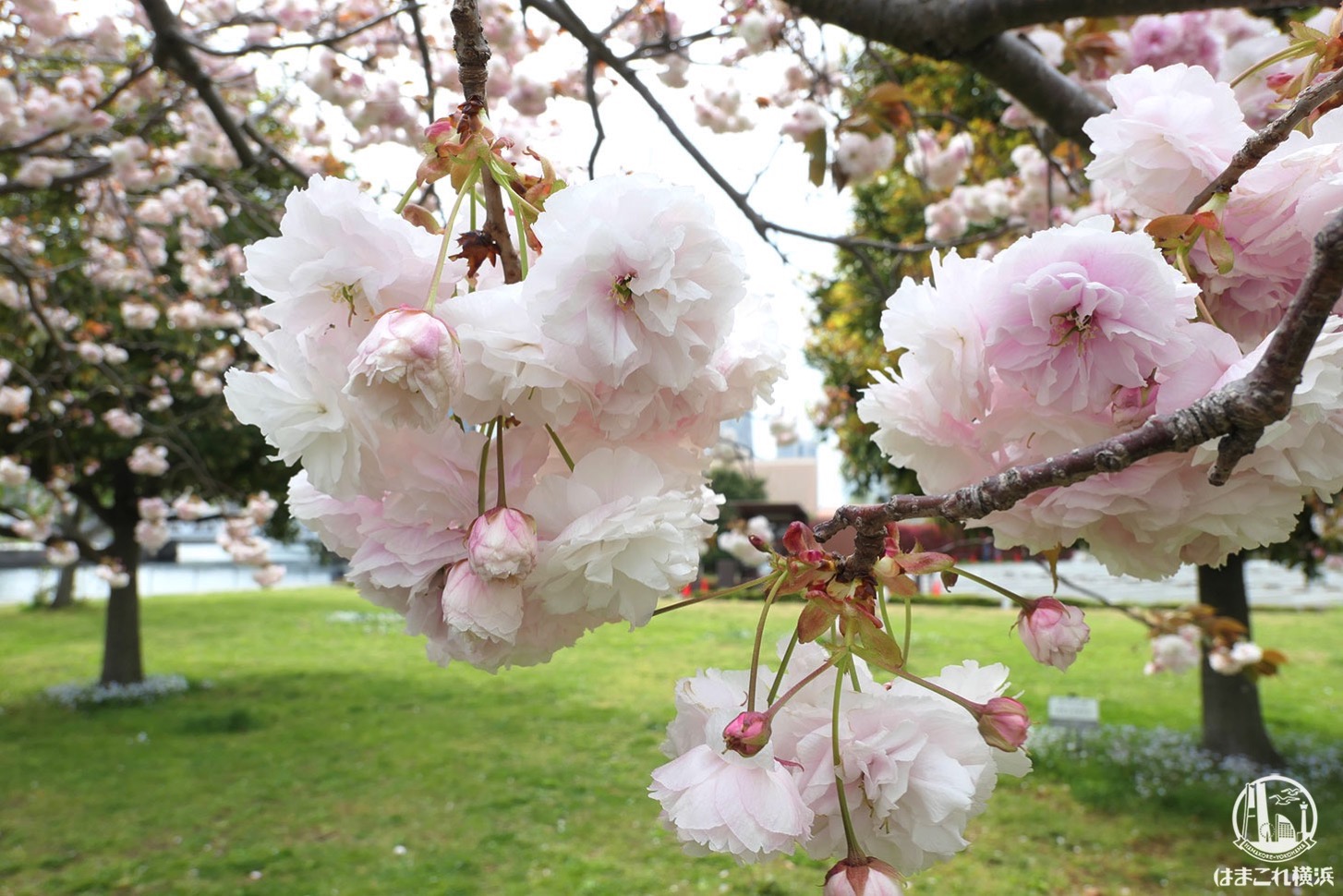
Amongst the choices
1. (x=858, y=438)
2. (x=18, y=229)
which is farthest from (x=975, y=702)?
(x=18, y=229)

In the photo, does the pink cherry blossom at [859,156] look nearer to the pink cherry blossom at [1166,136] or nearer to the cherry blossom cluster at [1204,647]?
the cherry blossom cluster at [1204,647]

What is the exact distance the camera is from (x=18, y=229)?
4715 mm

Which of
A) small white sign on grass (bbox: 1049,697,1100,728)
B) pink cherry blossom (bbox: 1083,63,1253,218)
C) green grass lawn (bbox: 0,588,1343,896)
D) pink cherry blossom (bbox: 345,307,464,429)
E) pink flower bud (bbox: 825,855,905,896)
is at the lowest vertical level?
green grass lawn (bbox: 0,588,1343,896)

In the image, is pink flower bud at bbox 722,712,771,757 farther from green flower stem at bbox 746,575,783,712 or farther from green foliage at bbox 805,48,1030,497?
green foliage at bbox 805,48,1030,497

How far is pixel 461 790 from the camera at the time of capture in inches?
199

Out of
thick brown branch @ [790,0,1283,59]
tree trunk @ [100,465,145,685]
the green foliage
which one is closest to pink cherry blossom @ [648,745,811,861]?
thick brown branch @ [790,0,1283,59]

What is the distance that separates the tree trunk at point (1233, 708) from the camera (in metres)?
5.42

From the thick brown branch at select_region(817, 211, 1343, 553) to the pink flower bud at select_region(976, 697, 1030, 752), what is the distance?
5.8 inches

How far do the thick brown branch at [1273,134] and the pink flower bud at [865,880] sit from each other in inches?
17.9

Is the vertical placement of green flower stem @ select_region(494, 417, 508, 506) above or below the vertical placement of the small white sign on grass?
above

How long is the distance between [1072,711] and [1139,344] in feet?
19.5

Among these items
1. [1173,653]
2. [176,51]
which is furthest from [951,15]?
[1173,653]

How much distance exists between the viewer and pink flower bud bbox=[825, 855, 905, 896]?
513mm
